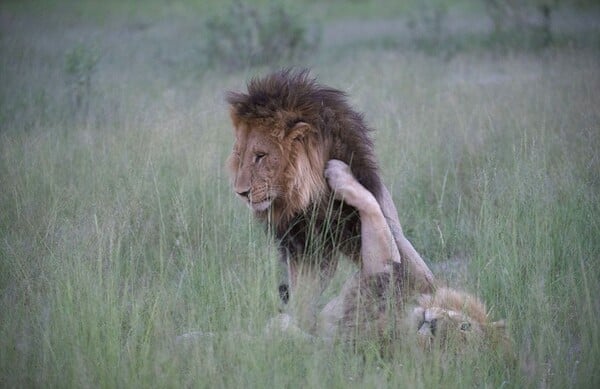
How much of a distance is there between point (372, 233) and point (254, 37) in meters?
8.79

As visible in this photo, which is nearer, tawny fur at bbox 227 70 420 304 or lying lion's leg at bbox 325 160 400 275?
lying lion's leg at bbox 325 160 400 275

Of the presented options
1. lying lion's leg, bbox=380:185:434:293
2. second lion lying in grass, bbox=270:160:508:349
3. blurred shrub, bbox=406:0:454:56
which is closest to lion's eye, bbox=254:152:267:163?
second lion lying in grass, bbox=270:160:508:349

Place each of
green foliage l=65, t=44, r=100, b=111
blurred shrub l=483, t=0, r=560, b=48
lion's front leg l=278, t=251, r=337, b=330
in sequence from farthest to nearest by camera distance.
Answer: blurred shrub l=483, t=0, r=560, b=48 → green foliage l=65, t=44, r=100, b=111 → lion's front leg l=278, t=251, r=337, b=330

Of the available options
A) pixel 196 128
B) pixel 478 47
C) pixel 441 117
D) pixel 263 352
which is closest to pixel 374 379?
pixel 263 352

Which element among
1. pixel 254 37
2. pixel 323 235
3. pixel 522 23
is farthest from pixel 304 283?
pixel 522 23

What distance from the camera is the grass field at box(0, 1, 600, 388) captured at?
3.57m

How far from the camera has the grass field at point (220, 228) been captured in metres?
3.57

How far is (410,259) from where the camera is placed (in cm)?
431

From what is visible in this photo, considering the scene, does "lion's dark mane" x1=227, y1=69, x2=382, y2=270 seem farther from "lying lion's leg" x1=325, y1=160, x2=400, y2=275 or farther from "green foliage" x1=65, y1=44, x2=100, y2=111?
"green foliage" x1=65, y1=44, x2=100, y2=111

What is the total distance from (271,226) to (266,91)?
72 centimetres

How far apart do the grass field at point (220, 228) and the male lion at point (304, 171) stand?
25 centimetres

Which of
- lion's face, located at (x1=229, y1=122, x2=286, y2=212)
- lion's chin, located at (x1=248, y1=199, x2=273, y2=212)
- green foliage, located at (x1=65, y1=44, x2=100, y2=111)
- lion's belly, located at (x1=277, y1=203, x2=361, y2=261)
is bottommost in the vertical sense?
lion's belly, located at (x1=277, y1=203, x2=361, y2=261)

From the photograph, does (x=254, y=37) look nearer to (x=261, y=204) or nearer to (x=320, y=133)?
(x=320, y=133)

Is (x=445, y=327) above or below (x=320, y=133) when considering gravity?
below
